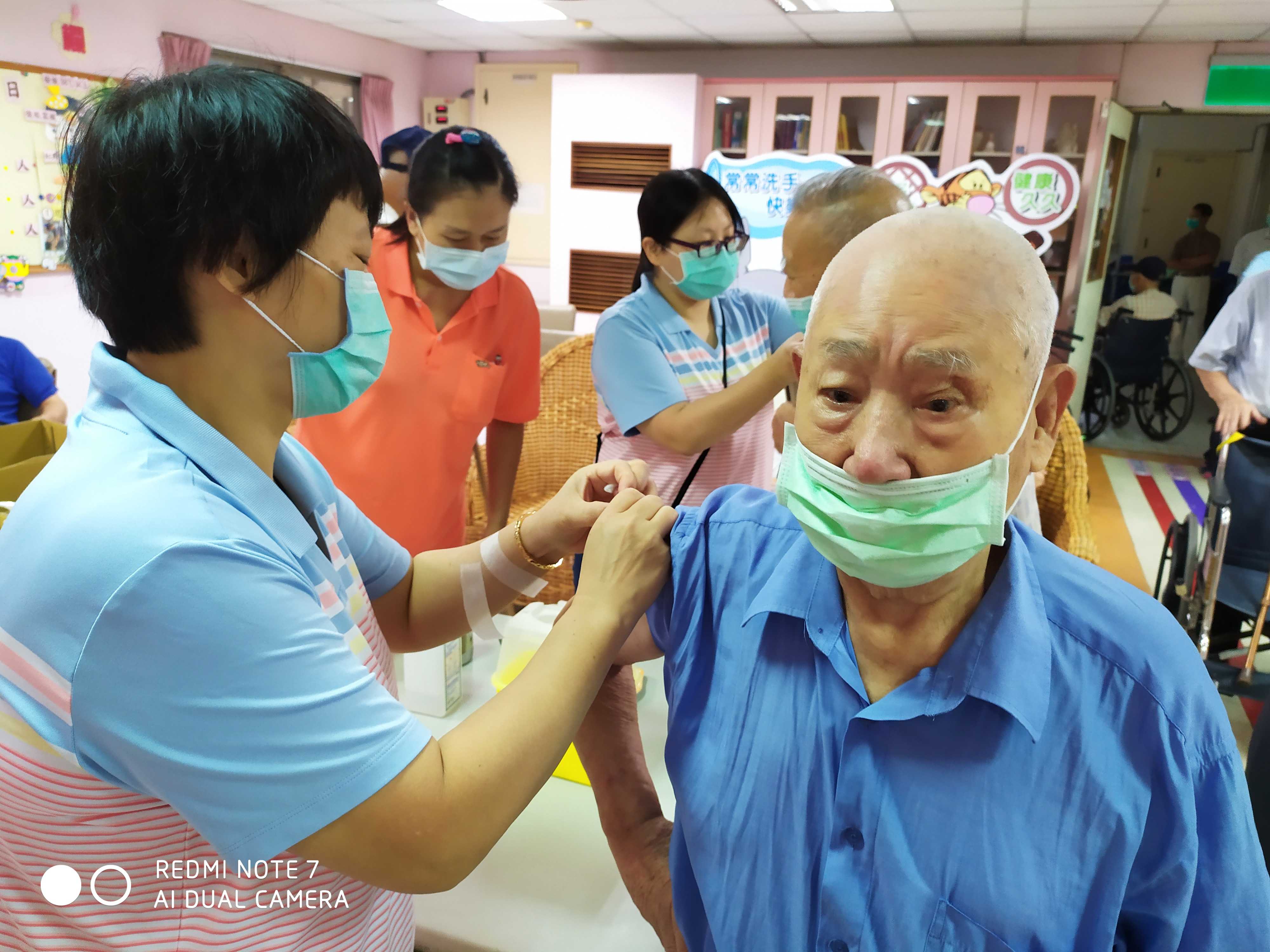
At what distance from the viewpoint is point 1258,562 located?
327 centimetres

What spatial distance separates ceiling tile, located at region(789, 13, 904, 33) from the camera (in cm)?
590

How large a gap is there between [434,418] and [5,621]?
1.29 meters

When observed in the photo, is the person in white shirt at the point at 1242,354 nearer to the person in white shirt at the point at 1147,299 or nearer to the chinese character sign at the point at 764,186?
the chinese character sign at the point at 764,186

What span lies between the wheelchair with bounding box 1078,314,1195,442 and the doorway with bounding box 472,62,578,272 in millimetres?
5077

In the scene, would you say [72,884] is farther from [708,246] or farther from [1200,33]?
[1200,33]

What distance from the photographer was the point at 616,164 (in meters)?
7.40

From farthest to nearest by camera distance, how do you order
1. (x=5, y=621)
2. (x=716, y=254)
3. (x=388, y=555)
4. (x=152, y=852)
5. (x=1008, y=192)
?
(x=1008, y=192)
(x=716, y=254)
(x=388, y=555)
(x=152, y=852)
(x=5, y=621)

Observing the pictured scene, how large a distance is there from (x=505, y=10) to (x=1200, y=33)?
16.5 feet

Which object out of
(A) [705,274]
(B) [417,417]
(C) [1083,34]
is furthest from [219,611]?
(C) [1083,34]

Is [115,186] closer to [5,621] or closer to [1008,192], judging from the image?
[5,621]

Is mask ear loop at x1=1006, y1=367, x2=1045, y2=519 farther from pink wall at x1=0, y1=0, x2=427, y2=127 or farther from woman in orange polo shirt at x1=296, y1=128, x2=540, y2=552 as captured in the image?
pink wall at x1=0, y1=0, x2=427, y2=127

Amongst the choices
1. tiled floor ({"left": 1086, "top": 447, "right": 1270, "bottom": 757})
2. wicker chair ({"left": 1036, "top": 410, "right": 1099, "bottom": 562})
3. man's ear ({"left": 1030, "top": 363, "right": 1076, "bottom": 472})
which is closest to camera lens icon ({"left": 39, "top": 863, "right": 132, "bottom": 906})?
man's ear ({"left": 1030, "top": 363, "right": 1076, "bottom": 472})

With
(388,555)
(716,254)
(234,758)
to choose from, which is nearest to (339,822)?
(234,758)

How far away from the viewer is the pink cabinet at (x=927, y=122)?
6.50 m
